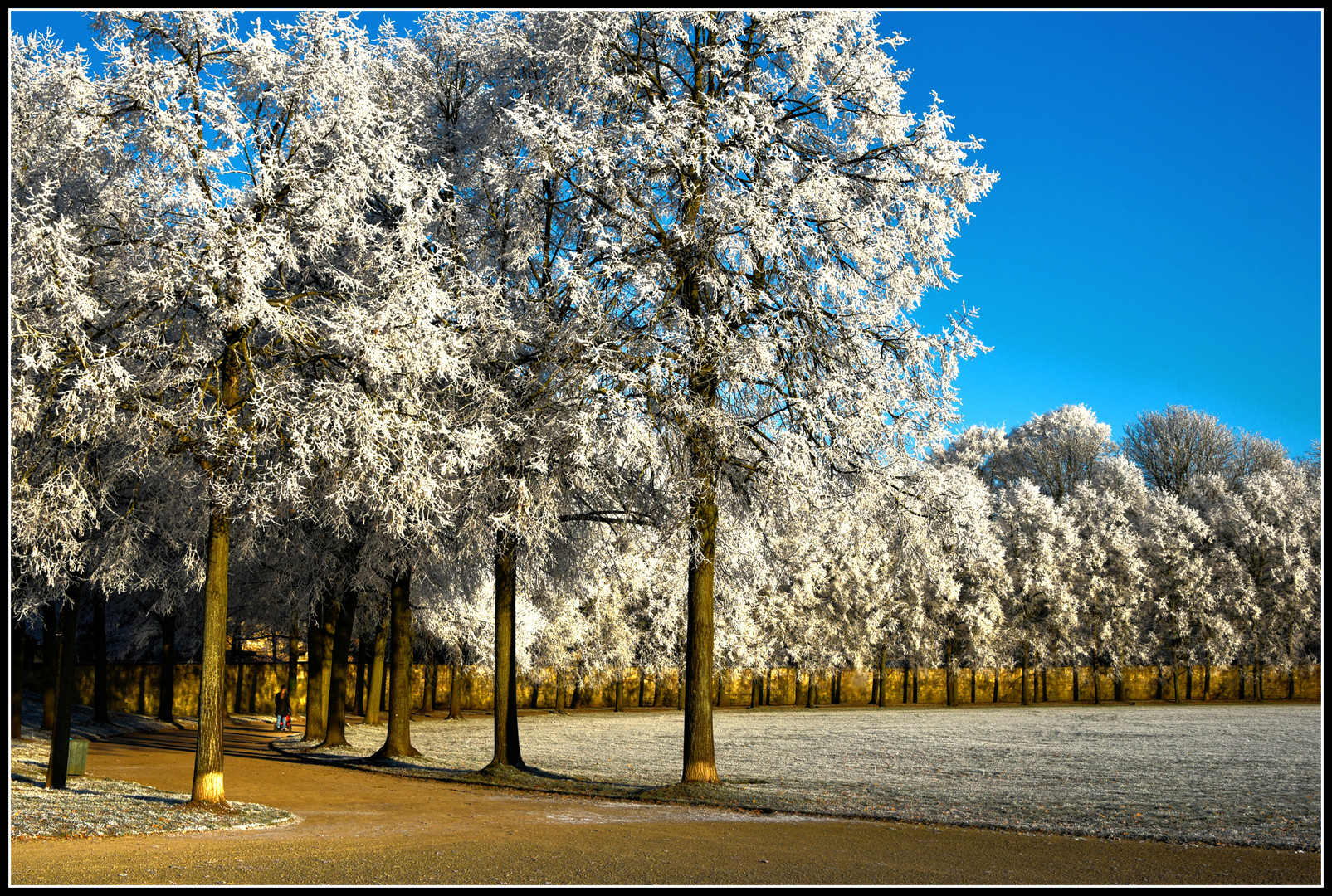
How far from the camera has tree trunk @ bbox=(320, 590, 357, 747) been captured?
2791cm

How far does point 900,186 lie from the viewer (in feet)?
60.0

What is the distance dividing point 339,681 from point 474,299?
14.0 metres

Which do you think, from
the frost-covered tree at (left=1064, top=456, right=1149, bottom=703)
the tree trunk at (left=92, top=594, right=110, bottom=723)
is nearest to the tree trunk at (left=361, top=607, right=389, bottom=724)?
the tree trunk at (left=92, top=594, right=110, bottom=723)

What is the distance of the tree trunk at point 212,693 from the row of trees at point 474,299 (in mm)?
47

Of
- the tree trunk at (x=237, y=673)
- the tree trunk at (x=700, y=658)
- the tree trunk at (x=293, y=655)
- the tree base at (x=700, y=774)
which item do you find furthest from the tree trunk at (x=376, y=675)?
the tree base at (x=700, y=774)

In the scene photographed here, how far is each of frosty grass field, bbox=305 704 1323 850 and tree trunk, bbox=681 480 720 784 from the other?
969 millimetres

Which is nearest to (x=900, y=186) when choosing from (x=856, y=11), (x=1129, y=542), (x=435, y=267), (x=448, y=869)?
(x=856, y=11)

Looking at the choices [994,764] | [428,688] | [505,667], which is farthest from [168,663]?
[994,764]

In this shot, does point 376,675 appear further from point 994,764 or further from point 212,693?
point 212,693

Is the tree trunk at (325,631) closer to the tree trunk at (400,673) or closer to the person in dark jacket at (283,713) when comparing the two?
the person in dark jacket at (283,713)

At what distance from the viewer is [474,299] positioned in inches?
741

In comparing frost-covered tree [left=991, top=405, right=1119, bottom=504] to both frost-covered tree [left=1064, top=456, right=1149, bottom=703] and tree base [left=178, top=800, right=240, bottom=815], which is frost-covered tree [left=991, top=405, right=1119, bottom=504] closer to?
frost-covered tree [left=1064, top=456, right=1149, bottom=703]

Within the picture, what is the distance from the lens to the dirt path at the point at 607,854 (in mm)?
10211

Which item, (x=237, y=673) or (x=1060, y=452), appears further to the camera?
(x=1060, y=452)
